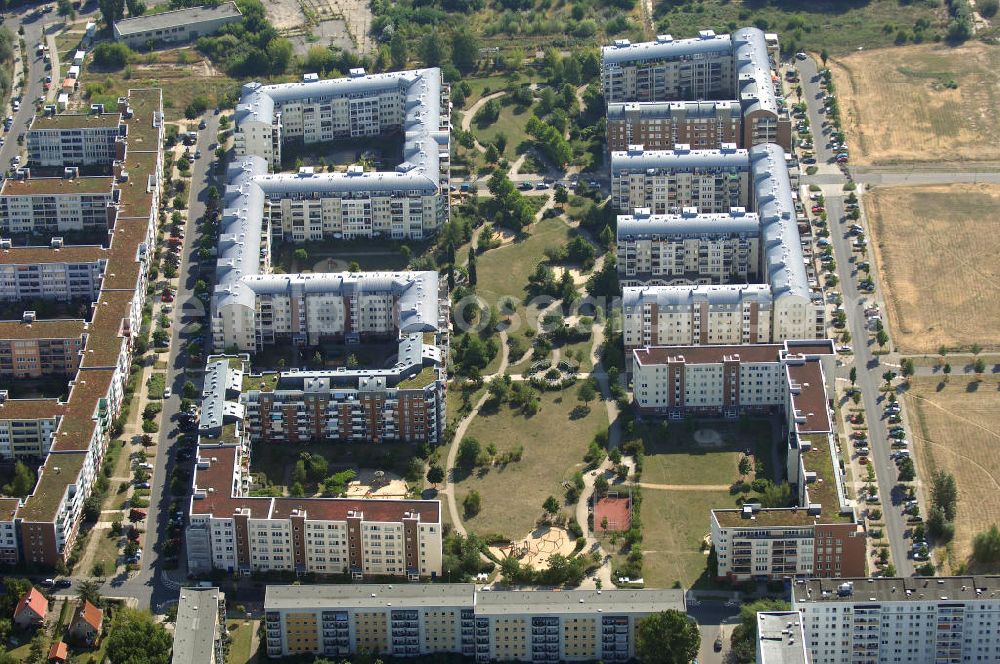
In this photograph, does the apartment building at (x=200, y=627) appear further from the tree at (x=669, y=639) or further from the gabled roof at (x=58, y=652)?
the tree at (x=669, y=639)

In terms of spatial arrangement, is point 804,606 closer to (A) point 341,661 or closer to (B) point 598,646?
(B) point 598,646

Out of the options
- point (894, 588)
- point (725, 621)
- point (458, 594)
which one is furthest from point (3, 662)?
point (894, 588)

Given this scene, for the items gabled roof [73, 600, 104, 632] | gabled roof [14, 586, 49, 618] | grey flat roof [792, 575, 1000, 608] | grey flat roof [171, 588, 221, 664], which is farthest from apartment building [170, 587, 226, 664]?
grey flat roof [792, 575, 1000, 608]

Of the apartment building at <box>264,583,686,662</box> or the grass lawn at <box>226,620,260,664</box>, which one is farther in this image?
the grass lawn at <box>226,620,260,664</box>

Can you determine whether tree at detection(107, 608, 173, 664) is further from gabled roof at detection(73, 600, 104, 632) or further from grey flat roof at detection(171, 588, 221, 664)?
gabled roof at detection(73, 600, 104, 632)

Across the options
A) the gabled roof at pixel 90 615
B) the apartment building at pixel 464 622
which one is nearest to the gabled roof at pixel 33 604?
the gabled roof at pixel 90 615

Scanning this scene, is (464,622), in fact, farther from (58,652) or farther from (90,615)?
(58,652)
